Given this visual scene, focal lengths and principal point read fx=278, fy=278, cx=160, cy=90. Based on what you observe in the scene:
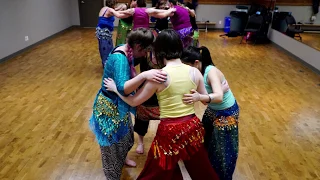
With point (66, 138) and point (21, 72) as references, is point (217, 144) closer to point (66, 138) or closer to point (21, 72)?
point (66, 138)

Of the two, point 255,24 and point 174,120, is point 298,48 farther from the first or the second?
point 174,120

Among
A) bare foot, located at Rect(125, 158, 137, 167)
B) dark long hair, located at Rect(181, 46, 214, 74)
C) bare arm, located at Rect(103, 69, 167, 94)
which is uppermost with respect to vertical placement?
dark long hair, located at Rect(181, 46, 214, 74)

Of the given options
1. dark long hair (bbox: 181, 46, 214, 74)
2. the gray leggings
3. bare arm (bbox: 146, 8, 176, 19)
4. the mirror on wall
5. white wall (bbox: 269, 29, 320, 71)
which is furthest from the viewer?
the mirror on wall

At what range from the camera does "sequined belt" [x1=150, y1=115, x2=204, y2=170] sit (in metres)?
1.49

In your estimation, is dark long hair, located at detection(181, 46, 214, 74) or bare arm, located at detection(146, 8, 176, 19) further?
bare arm, located at detection(146, 8, 176, 19)

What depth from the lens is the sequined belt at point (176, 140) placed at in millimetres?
1490

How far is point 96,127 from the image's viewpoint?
1.90 meters

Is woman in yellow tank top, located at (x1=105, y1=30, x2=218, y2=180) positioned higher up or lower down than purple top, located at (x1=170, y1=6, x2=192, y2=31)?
lower down

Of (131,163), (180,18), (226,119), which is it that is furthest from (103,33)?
(226,119)

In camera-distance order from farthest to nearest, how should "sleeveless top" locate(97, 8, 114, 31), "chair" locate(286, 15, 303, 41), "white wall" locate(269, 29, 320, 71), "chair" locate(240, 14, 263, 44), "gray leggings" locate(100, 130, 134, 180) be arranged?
"chair" locate(240, 14, 263, 44), "chair" locate(286, 15, 303, 41), "white wall" locate(269, 29, 320, 71), "sleeveless top" locate(97, 8, 114, 31), "gray leggings" locate(100, 130, 134, 180)

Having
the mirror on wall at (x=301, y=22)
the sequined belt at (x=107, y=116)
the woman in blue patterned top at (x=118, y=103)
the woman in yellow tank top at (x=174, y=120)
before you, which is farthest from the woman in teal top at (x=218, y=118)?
the mirror on wall at (x=301, y=22)

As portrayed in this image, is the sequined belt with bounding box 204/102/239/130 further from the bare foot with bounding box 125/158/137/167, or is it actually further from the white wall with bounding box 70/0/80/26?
the white wall with bounding box 70/0/80/26

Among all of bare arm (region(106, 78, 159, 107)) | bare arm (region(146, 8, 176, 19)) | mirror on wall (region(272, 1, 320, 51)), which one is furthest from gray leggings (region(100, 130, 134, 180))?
mirror on wall (region(272, 1, 320, 51))

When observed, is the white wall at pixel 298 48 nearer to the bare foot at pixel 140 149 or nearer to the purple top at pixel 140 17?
the purple top at pixel 140 17
